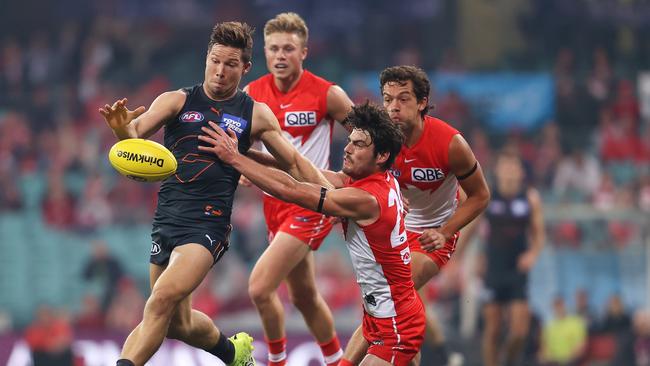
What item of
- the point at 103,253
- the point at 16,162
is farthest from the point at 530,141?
the point at 16,162

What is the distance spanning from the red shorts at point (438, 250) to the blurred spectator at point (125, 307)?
7397 mm

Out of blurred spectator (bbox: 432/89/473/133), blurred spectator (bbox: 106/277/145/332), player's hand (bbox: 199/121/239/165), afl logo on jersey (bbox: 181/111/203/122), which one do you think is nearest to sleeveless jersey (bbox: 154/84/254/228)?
afl logo on jersey (bbox: 181/111/203/122)

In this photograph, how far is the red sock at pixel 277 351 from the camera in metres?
8.02

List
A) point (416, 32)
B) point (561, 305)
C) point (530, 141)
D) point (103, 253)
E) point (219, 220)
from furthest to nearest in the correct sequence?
point (416, 32) < point (530, 141) < point (103, 253) < point (561, 305) < point (219, 220)

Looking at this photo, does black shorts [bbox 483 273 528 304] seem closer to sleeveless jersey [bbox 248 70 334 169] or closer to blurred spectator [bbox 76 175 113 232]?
sleeveless jersey [bbox 248 70 334 169]

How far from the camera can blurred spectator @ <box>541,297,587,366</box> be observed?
44.1ft

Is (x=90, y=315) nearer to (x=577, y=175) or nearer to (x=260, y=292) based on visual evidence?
(x=260, y=292)

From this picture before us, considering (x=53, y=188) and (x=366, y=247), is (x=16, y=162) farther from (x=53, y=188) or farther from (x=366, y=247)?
A: (x=366, y=247)

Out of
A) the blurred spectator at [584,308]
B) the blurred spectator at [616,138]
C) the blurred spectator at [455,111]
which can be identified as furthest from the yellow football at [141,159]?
the blurred spectator at [616,138]

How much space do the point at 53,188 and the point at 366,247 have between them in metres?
9.96

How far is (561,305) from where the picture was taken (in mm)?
13898

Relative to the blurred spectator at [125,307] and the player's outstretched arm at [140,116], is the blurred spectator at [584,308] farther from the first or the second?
the player's outstretched arm at [140,116]

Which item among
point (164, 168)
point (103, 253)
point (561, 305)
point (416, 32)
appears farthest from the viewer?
point (416, 32)

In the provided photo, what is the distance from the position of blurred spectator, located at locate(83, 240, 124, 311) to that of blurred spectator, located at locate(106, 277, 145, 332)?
11 cm
